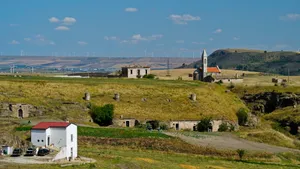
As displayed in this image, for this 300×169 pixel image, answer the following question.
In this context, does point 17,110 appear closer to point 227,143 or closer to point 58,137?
point 58,137

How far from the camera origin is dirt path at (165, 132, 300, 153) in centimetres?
6656

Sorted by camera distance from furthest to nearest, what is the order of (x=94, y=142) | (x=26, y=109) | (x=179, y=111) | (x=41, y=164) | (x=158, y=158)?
(x=179, y=111), (x=26, y=109), (x=94, y=142), (x=158, y=158), (x=41, y=164)

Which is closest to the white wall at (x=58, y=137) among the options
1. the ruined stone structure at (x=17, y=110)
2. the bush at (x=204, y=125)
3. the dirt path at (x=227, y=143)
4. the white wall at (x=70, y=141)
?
the white wall at (x=70, y=141)

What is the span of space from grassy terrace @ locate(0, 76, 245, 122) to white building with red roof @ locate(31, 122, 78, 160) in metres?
26.3

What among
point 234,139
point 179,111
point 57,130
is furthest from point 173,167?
point 179,111

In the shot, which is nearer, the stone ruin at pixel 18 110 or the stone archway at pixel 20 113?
the stone ruin at pixel 18 110

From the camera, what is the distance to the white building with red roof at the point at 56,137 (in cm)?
4744

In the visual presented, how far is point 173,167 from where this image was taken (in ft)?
159

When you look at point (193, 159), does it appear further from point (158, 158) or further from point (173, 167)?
point (173, 167)

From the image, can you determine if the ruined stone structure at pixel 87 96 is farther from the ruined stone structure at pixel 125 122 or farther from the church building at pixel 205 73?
the church building at pixel 205 73

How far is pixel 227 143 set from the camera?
68.9 metres

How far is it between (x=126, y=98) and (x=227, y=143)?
24170 millimetres

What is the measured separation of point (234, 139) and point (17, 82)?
37.2 m

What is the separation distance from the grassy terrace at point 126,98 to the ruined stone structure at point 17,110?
1499 millimetres
